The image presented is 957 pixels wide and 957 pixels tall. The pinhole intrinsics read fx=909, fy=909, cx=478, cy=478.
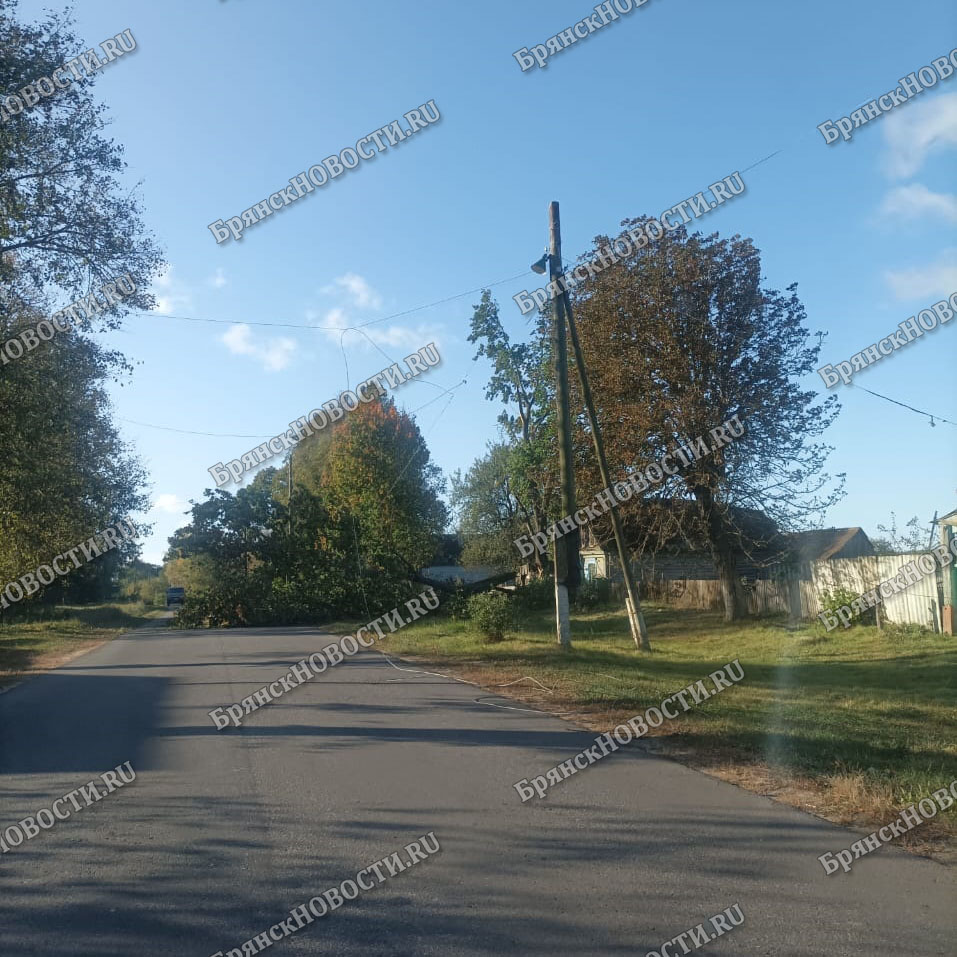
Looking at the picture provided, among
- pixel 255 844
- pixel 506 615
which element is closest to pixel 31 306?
pixel 506 615

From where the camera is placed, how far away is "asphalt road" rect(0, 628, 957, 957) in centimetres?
473

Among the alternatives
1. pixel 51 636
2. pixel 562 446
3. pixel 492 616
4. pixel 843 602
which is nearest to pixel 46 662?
pixel 492 616

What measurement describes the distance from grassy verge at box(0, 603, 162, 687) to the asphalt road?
9427 mm

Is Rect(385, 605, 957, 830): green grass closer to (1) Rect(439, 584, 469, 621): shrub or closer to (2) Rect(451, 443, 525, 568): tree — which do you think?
(1) Rect(439, 584, 469, 621): shrub

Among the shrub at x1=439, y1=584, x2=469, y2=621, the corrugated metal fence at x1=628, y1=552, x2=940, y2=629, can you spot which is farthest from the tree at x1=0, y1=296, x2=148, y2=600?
the corrugated metal fence at x1=628, y1=552, x2=940, y2=629

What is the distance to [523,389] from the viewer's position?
30.3 meters

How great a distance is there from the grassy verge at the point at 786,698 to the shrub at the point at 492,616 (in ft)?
1.16

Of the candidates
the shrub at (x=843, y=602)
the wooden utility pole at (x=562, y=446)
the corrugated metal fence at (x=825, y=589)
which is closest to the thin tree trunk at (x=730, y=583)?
the corrugated metal fence at (x=825, y=589)

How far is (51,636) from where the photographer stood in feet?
102

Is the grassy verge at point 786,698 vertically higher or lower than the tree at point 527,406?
lower

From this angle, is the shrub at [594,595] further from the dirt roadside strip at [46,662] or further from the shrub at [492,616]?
the dirt roadside strip at [46,662]

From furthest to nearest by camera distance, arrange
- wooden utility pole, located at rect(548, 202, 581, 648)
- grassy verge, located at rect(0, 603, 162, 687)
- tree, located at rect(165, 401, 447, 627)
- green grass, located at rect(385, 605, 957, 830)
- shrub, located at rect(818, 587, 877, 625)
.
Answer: tree, located at rect(165, 401, 447, 627)
shrub, located at rect(818, 587, 877, 625)
grassy verge, located at rect(0, 603, 162, 687)
wooden utility pole, located at rect(548, 202, 581, 648)
green grass, located at rect(385, 605, 957, 830)

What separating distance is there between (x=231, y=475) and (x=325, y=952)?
87.6 ft

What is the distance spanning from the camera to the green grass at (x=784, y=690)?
837 cm
